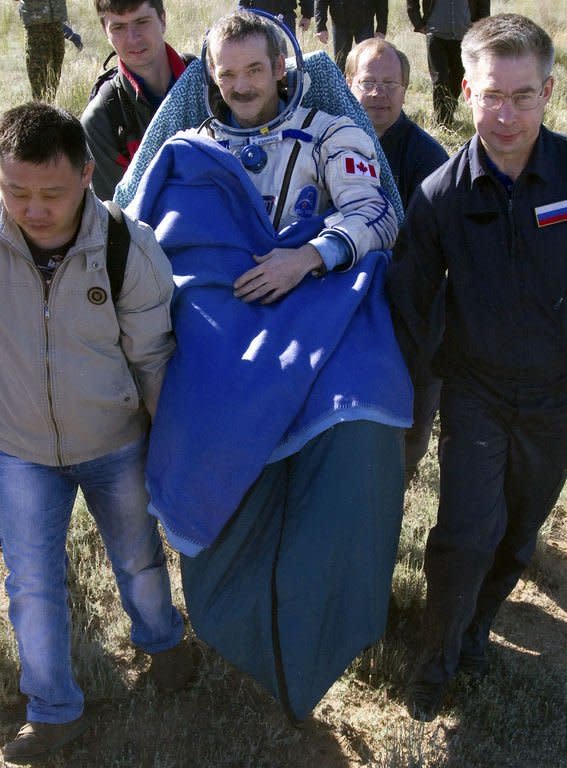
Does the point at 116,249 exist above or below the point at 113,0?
below

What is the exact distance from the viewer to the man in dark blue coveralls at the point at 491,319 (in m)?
2.87

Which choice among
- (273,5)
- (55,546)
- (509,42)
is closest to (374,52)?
(509,42)

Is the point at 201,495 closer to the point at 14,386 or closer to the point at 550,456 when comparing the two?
the point at 14,386

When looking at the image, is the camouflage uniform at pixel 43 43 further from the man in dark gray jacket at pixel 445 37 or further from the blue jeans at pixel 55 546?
the blue jeans at pixel 55 546

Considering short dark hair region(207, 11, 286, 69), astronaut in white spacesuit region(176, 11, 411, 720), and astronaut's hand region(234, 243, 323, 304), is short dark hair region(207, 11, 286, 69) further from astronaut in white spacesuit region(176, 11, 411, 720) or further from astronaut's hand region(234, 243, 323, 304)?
astronaut's hand region(234, 243, 323, 304)

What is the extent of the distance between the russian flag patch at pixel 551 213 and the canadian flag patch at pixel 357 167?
2.11 feet

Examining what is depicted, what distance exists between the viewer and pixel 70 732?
321cm

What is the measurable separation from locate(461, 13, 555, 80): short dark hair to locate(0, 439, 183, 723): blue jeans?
1.58m

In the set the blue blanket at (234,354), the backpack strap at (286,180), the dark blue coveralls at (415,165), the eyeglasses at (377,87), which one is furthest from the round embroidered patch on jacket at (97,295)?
the eyeglasses at (377,87)

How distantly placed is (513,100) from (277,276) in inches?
34.1

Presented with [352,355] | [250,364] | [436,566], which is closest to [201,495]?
[250,364]

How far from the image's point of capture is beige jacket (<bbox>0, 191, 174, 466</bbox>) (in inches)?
109

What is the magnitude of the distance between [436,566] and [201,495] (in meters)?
0.88

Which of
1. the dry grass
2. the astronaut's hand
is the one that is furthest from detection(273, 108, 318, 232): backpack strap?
the dry grass
